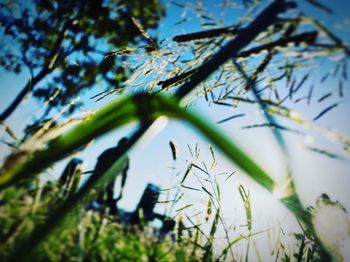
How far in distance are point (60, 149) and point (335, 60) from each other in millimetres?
876

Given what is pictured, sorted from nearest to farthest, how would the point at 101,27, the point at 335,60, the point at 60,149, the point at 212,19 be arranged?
the point at 60,149
the point at 335,60
the point at 212,19
the point at 101,27

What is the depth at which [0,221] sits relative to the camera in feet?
2.09

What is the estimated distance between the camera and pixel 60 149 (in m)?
0.44

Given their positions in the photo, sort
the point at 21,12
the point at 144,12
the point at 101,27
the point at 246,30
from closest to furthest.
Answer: the point at 246,30 → the point at 21,12 → the point at 101,27 → the point at 144,12

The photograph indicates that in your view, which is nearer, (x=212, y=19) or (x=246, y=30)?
(x=246, y=30)

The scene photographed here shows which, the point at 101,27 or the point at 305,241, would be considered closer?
the point at 305,241

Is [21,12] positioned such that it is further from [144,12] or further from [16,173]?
[16,173]

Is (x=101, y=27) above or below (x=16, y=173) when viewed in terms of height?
above

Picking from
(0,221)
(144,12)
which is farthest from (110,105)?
(144,12)

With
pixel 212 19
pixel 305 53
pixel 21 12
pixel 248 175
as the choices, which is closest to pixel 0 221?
pixel 248 175

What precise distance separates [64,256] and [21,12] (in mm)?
5539

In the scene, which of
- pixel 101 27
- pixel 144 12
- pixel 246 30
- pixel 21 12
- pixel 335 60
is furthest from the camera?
pixel 144 12

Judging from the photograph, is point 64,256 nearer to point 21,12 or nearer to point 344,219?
point 344,219

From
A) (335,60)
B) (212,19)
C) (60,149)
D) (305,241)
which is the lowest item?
(60,149)
